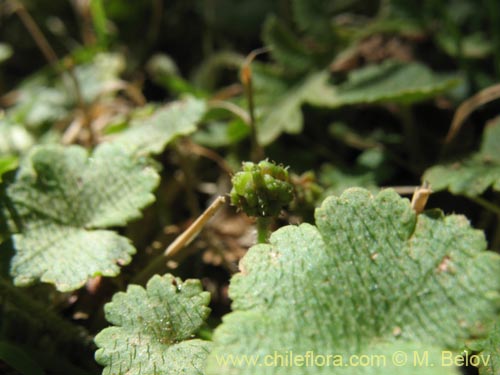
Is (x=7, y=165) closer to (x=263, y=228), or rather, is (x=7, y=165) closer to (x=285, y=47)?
(x=263, y=228)

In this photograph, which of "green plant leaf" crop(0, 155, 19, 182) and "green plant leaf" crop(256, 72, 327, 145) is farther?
"green plant leaf" crop(256, 72, 327, 145)

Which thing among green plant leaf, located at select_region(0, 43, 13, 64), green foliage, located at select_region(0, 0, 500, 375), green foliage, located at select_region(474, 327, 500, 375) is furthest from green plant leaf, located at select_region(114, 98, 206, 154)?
green foliage, located at select_region(474, 327, 500, 375)

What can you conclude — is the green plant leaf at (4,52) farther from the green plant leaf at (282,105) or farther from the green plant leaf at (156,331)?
the green plant leaf at (156,331)

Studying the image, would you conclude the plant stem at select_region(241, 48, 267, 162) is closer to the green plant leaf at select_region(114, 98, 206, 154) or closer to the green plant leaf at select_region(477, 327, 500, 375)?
→ the green plant leaf at select_region(114, 98, 206, 154)

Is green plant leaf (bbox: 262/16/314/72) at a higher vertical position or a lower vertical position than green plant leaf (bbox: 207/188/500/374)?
higher

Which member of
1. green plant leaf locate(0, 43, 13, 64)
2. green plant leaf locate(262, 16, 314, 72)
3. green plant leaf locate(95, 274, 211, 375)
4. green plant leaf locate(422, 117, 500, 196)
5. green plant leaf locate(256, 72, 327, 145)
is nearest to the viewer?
green plant leaf locate(95, 274, 211, 375)

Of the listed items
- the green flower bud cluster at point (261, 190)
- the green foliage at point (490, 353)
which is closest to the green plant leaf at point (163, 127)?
the green flower bud cluster at point (261, 190)

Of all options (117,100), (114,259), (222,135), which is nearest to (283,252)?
(114,259)
